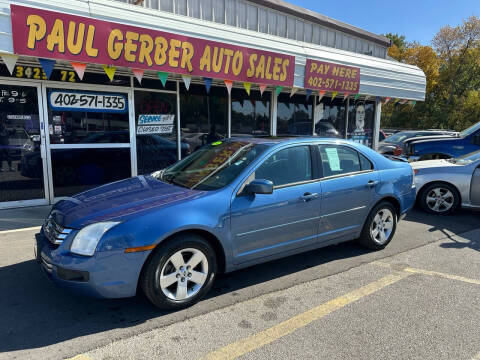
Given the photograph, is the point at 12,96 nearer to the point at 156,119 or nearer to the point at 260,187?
the point at 156,119

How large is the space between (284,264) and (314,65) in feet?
17.8

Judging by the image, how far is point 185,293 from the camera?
3.06 m

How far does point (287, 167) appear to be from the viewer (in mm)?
3766

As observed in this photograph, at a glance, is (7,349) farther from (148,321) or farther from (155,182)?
(155,182)

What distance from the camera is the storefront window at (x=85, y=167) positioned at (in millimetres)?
6574

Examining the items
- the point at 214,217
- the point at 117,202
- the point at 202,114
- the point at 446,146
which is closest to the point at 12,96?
the point at 202,114


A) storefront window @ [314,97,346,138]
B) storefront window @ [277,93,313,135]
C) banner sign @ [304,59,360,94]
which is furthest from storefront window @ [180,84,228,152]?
storefront window @ [314,97,346,138]

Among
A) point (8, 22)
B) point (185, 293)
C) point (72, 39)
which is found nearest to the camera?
point (185, 293)

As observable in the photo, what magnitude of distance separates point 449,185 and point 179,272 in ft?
18.5

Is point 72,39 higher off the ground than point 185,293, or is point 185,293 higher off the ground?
point 72,39

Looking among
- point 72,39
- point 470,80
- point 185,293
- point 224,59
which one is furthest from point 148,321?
point 470,80

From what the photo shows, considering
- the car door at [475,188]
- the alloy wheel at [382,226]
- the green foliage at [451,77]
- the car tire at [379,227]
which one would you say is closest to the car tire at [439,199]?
the car door at [475,188]

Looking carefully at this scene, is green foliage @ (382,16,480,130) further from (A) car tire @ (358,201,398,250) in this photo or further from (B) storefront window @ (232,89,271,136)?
(A) car tire @ (358,201,398,250)

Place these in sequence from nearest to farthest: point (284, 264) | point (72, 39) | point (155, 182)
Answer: point (155, 182)
point (284, 264)
point (72, 39)
